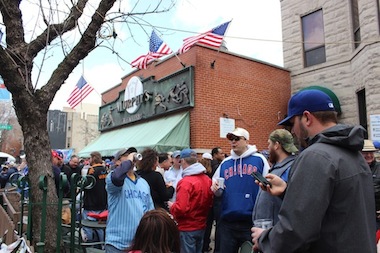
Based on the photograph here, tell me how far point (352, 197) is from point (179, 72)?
375 inches

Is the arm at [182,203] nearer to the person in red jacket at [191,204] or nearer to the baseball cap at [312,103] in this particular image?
the person in red jacket at [191,204]

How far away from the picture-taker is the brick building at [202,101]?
10.4 meters

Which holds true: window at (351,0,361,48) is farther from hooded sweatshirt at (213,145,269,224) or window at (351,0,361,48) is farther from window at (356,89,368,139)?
hooded sweatshirt at (213,145,269,224)

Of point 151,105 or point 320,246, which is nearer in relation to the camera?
point 320,246

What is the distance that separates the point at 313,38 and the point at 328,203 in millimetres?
11746

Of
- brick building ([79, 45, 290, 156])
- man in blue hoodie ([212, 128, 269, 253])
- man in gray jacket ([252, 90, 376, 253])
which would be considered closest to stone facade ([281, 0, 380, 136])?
brick building ([79, 45, 290, 156])

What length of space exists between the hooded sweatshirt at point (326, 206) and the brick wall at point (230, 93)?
27.7 ft

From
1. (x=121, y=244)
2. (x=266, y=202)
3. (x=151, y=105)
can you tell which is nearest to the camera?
(x=266, y=202)

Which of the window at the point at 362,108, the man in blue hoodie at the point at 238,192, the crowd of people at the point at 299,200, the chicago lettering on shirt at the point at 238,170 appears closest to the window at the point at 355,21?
the window at the point at 362,108

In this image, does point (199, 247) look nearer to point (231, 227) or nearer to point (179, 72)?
point (231, 227)

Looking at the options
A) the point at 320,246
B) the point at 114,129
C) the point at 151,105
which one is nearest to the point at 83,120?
the point at 114,129

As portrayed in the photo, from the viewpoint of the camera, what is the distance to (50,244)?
407cm

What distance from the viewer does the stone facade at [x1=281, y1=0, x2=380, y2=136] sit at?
9414mm

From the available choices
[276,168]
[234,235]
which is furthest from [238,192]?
[276,168]
